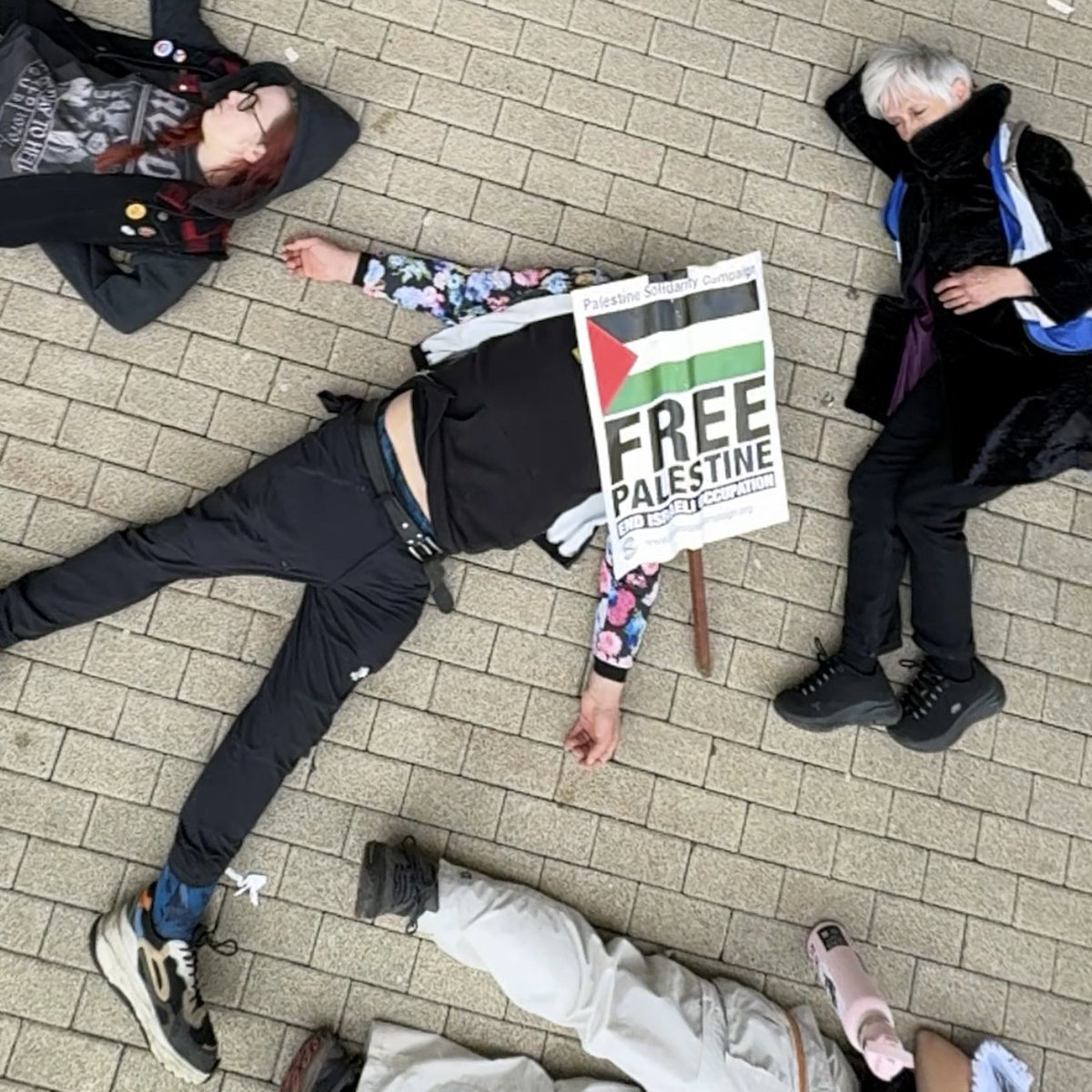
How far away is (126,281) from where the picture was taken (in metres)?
1.94

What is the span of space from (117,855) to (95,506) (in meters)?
0.63

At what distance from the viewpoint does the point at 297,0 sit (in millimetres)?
2105

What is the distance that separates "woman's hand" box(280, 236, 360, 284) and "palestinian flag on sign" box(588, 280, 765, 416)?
1.67 ft

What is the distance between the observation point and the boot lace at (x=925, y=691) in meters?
1.99

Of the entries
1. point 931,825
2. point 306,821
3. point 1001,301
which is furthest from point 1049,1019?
point 306,821

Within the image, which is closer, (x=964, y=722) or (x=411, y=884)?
(x=411, y=884)

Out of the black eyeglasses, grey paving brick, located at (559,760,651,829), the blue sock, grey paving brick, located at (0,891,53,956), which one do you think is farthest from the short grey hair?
grey paving brick, located at (0,891,53,956)

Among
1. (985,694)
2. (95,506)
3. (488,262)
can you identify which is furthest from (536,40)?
(985,694)

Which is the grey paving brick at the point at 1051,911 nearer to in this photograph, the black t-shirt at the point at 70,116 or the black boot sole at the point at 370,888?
the black boot sole at the point at 370,888

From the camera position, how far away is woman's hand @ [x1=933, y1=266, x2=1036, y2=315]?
186cm

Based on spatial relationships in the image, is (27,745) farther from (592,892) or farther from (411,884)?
(592,892)

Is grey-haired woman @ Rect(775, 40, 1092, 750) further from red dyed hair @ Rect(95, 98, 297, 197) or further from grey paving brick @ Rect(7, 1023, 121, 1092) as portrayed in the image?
grey paving brick @ Rect(7, 1023, 121, 1092)

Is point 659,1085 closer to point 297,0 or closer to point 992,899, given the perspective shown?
point 992,899

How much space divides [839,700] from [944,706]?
0.66ft
